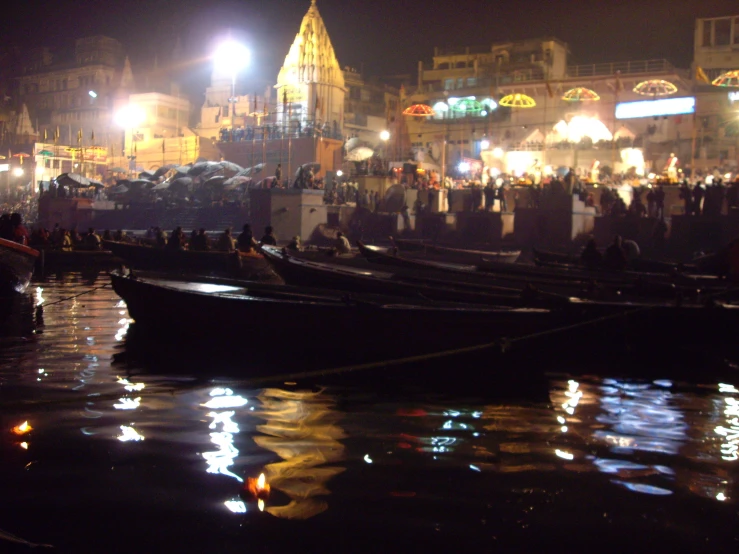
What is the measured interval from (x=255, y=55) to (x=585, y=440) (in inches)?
2624

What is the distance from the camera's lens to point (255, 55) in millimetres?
67562

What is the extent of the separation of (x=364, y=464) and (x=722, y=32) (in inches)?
A: 1960

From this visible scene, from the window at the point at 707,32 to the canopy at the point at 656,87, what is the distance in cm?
1697

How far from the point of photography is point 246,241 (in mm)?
18875

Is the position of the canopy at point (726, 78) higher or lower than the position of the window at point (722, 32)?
lower

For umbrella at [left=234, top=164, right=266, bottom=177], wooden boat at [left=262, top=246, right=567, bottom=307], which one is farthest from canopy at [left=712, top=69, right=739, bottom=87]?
umbrella at [left=234, top=164, right=266, bottom=177]

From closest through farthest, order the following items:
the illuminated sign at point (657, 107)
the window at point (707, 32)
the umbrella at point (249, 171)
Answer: the umbrella at point (249, 171) < the illuminated sign at point (657, 107) < the window at point (707, 32)

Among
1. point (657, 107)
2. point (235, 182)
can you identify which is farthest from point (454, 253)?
point (657, 107)

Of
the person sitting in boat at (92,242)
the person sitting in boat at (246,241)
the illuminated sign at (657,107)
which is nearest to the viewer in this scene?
the person sitting in boat at (246,241)

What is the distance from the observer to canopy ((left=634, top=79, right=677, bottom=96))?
3142 centimetres

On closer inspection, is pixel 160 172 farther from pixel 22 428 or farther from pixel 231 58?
A: pixel 22 428

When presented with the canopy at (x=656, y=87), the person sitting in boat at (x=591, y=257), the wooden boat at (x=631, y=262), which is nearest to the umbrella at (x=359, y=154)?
the canopy at (x=656, y=87)

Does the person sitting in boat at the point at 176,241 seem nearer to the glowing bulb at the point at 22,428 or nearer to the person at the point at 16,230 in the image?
the person at the point at 16,230

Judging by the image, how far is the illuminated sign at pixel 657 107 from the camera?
142 ft
